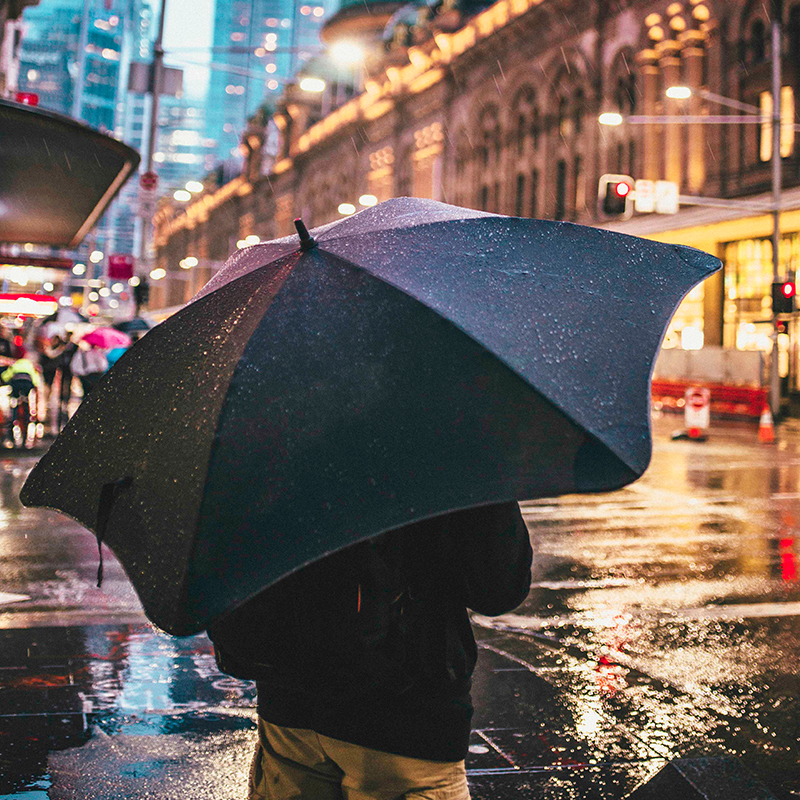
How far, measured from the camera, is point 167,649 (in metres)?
5.93

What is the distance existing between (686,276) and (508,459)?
82cm

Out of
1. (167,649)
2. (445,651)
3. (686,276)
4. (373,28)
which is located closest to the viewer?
(445,651)

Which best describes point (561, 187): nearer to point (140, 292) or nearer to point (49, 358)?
point (140, 292)

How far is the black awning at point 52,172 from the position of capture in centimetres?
468

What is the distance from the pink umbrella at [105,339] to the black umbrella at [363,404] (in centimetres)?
1726

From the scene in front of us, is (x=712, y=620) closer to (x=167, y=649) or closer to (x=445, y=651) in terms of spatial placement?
(x=167, y=649)

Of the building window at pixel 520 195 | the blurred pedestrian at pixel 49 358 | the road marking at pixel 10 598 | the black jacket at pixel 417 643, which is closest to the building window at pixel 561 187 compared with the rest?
the building window at pixel 520 195

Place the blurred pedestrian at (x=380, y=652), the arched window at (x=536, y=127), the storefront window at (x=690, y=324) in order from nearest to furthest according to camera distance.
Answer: the blurred pedestrian at (x=380, y=652) → the storefront window at (x=690, y=324) → the arched window at (x=536, y=127)

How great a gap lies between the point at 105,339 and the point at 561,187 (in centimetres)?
3081

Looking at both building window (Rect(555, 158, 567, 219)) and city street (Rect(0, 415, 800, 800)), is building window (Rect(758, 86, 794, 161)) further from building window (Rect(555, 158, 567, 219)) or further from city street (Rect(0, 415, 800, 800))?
city street (Rect(0, 415, 800, 800))

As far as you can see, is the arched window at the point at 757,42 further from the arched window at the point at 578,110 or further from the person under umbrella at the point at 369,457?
the person under umbrella at the point at 369,457

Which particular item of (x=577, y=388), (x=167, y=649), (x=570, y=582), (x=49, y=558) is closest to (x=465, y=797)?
(x=577, y=388)

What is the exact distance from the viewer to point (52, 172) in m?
5.59

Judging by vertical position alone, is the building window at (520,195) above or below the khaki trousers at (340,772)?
above
